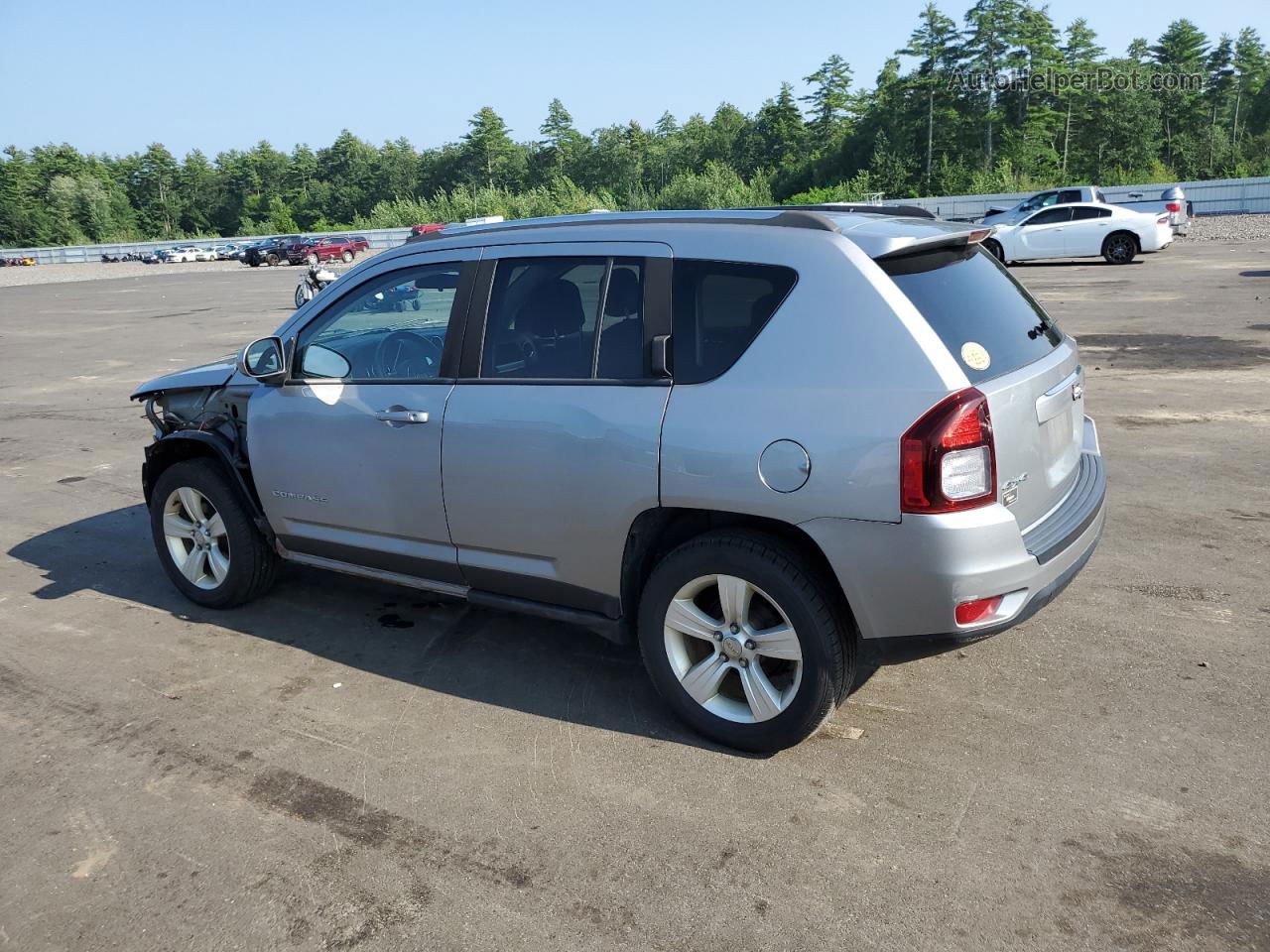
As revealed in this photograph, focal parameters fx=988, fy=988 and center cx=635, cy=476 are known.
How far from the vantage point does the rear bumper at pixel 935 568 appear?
10.5 ft

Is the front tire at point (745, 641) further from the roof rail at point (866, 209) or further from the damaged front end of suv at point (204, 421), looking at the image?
the damaged front end of suv at point (204, 421)

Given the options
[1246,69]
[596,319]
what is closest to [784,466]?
[596,319]

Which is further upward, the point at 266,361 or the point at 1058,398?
the point at 266,361

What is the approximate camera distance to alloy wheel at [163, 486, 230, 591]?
5.21m

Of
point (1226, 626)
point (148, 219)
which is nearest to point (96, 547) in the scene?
point (1226, 626)

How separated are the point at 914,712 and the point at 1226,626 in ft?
5.51

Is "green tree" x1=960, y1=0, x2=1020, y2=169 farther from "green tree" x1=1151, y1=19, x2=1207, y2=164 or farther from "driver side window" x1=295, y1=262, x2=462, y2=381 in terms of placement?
"driver side window" x1=295, y1=262, x2=462, y2=381

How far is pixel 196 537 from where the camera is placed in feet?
17.3

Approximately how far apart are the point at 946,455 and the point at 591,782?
1677 millimetres

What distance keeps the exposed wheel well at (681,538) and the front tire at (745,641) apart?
0.04 metres

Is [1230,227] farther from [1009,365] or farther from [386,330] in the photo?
[386,330]

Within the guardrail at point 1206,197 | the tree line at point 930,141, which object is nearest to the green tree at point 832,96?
the tree line at point 930,141

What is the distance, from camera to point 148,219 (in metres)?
123

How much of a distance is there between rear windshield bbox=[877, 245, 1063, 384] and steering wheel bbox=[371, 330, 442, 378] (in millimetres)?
2014
